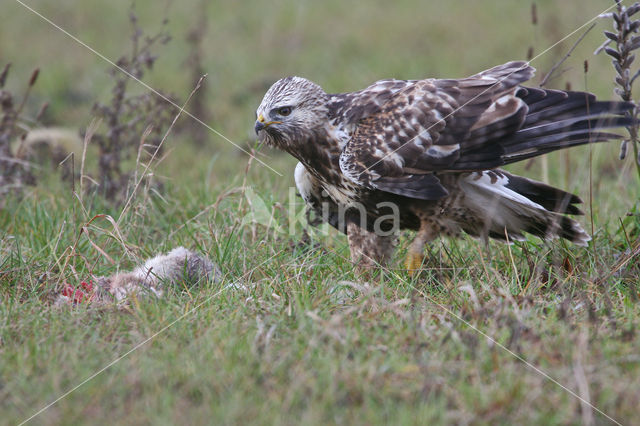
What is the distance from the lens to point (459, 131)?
3758mm

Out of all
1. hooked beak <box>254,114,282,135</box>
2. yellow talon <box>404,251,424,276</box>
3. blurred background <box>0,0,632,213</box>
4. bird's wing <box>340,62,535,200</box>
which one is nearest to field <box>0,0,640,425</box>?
yellow talon <box>404,251,424,276</box>

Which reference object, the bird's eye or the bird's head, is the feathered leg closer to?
the bird's head

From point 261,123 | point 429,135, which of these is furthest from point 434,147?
point 261,123

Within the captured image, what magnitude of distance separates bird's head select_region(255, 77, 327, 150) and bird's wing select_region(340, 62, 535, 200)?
0.86 ft

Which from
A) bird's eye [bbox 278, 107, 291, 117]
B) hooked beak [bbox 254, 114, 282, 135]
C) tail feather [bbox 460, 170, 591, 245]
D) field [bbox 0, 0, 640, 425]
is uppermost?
bird's eye [bbox 278, 107, 291, 117]

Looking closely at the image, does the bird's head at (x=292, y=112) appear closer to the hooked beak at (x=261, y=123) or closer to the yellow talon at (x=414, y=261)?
the hooked beak at (x=261, y=123)

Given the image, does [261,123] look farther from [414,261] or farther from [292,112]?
[414,261]

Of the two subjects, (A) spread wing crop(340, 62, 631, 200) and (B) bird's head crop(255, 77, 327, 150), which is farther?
(B) bird's head crop(255, 77, 327, 150)

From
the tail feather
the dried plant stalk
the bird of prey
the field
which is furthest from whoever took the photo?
the tail feather

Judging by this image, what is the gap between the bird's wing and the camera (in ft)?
12.2

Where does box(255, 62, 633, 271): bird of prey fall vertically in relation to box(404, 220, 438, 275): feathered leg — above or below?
above

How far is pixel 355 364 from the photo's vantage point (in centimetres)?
274

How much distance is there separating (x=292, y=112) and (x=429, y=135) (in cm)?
77

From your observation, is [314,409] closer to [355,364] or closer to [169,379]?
[355,364]
